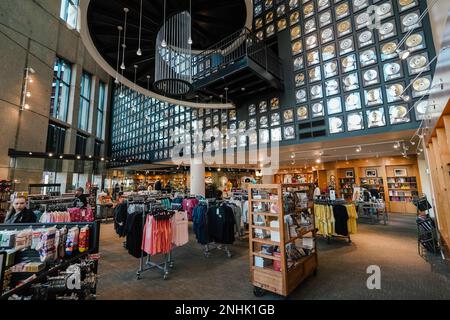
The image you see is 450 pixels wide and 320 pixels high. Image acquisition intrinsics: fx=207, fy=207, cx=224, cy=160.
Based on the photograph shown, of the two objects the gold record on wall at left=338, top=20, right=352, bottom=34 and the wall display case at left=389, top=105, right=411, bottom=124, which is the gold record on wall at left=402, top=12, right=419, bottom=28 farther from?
the wall display case at left=389, top=105, right=411, bottom=124

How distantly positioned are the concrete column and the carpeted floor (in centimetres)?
533

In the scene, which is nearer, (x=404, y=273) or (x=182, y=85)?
(x=404, y=273)

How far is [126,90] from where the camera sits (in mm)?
17406

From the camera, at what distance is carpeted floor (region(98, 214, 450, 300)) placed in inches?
116

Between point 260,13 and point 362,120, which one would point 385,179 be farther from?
point 260,13

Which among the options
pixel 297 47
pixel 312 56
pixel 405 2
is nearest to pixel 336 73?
pixel 312 56

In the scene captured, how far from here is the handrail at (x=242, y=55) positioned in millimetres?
6574

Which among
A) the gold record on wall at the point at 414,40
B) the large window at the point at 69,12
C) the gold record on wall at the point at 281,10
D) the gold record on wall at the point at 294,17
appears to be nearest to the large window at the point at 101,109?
the large window at the point at 69,12

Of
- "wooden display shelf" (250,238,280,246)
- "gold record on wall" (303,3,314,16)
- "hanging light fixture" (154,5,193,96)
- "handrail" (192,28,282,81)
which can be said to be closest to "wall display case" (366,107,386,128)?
"handrail" (192,28,282,81)

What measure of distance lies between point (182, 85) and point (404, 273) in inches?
247

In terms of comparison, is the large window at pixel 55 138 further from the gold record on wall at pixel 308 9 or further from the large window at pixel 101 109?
the gold record on wall at pixel 308 9

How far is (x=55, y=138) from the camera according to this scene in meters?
10.4

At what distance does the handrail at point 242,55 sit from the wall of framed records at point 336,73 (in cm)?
67
